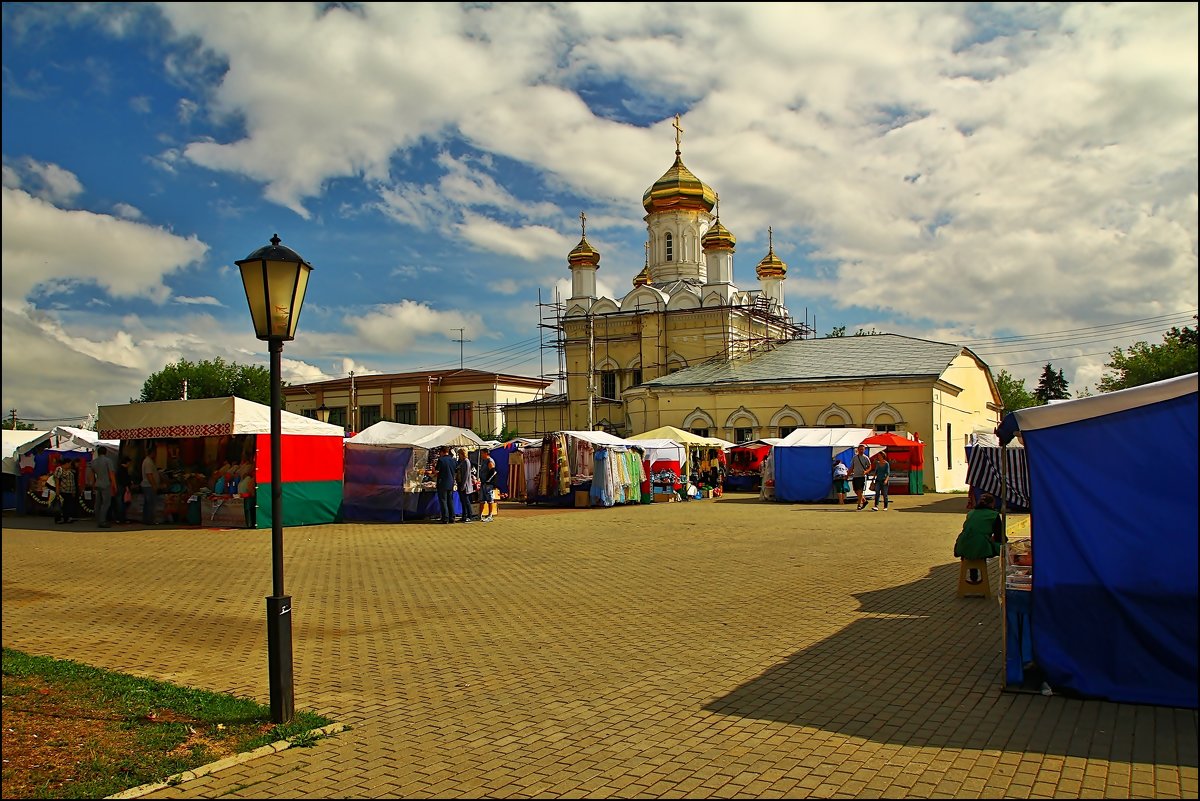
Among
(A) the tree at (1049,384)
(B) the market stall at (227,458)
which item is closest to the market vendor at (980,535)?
(B) the market stall at (227,458)

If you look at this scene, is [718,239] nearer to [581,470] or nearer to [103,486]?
[581,470]

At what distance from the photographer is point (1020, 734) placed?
5.77 metres

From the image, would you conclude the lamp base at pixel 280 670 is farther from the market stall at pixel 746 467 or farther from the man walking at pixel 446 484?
the market stall at pixel 746 467

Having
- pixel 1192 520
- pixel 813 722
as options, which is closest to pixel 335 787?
pixel 813 722

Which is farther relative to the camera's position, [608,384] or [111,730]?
[608,384]

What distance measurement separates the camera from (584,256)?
57844 mm

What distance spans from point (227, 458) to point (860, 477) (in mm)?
17695

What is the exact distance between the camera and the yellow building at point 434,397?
236 feet

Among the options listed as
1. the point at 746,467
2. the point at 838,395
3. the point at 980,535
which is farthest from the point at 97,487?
the point at 838,395

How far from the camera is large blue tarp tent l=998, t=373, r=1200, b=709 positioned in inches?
239

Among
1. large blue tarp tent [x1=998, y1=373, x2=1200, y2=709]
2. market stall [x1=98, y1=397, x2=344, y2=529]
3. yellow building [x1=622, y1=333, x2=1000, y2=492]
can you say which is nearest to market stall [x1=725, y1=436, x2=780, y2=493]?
yellow building [x1=622, y1=333, x2=1000, y2=492]

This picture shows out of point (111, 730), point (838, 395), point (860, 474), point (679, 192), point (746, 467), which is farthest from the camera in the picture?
point (679, 192)

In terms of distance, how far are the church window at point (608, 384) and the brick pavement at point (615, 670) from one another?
39327 millimetres

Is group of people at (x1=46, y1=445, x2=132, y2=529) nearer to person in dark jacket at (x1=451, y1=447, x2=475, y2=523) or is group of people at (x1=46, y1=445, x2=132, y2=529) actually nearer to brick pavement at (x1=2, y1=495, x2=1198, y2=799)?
brick pavement at (x1=2, y1=495, x2=1198, y2=799)
